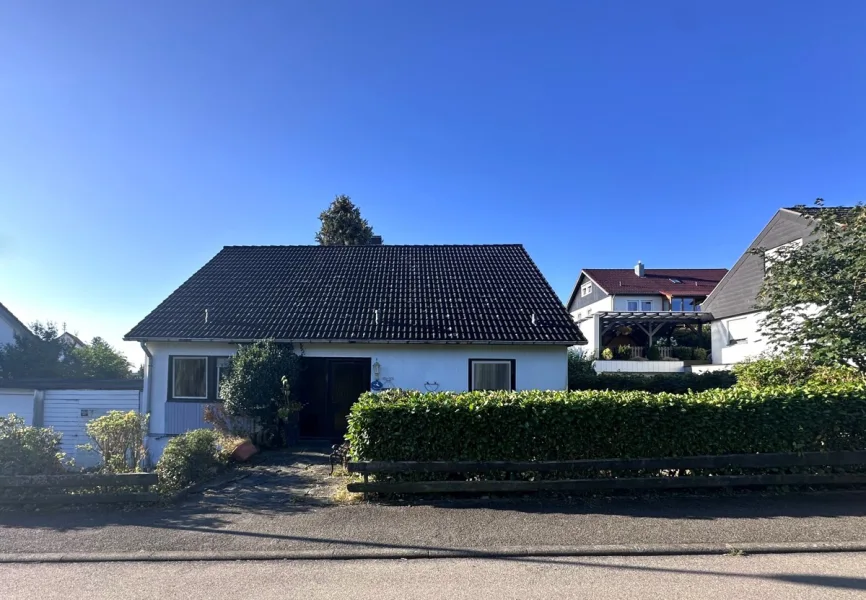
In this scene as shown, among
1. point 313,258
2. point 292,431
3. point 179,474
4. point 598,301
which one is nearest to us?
point 179,474

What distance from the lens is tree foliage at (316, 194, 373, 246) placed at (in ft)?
122

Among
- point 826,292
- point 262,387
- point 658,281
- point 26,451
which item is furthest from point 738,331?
point 26,451

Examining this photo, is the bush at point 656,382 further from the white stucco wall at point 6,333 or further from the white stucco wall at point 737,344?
the white stucco wall at point 6,333

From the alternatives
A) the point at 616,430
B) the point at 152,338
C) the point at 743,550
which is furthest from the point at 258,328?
the point at 743,550

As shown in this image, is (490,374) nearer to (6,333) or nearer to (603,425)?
(603,425)

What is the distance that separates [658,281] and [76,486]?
43.0 m

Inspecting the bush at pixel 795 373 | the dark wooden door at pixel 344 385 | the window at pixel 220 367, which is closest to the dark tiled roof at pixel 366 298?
the window at pixel 220 367

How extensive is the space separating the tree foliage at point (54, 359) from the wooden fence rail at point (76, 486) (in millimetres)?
13056

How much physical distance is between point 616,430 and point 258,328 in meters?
9.55

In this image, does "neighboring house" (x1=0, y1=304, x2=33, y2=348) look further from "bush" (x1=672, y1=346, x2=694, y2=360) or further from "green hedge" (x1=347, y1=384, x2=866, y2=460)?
"bush" (x1=672, y1=346, x2=694, y2=360)

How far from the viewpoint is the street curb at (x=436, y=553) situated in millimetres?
5367

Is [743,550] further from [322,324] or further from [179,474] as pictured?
[322,324]

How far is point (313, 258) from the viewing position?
17891mm

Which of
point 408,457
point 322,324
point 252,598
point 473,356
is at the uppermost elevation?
point 322,324
